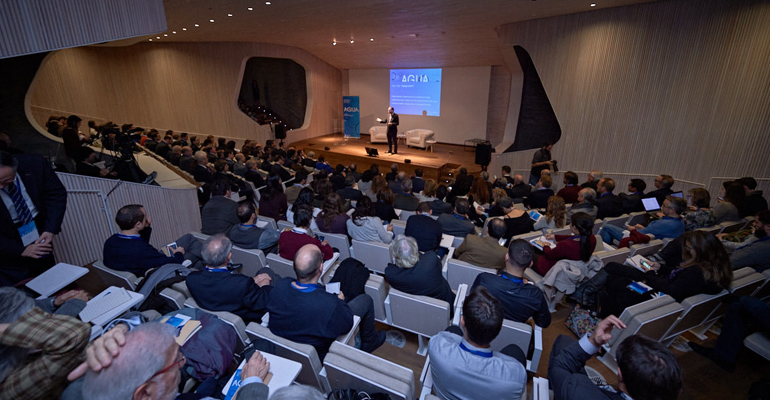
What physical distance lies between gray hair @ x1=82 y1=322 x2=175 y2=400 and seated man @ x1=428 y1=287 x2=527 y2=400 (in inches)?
44.8

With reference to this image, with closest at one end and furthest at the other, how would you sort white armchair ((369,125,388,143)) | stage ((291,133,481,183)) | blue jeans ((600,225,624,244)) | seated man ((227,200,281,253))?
seated man ((227,200,281,253))
blue jeans ((600,225,624,244))
stage ((291,133,481,183))
white armchair ((369,125,388,143))

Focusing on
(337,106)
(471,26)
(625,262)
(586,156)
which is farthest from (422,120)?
(625,262)

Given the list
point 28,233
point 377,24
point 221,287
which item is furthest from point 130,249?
point 377,24

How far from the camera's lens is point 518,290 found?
7.52 feet

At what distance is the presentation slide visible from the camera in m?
13.2

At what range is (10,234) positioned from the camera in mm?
2438

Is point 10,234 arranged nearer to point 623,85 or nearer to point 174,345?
point 174,345

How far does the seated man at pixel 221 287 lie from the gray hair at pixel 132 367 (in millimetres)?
960

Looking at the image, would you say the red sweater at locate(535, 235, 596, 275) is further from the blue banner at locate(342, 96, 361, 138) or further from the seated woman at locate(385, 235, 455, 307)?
the blue banner at locate(342, 96, 361, 138)

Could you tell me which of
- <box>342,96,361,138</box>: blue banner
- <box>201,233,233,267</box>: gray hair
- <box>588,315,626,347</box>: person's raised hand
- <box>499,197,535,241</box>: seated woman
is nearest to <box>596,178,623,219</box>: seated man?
<box>499,197,535,241</box>: seated woman

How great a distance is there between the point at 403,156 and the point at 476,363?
9.95m

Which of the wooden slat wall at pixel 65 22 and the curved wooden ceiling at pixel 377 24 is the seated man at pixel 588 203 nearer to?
the curved wooden ceiling at pixel 377 24

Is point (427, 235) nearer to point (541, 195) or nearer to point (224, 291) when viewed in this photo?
point (224, 291)

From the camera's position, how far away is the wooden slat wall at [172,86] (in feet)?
40.5
